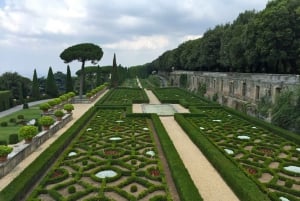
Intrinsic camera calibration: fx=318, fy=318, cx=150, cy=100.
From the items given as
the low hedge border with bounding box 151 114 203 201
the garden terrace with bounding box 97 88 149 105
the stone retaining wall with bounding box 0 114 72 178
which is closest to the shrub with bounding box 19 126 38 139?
the stone retaining wall with bounding box 0 114 72 178

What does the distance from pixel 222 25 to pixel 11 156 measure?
51.3 meters

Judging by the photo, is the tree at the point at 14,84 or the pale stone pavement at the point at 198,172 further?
the tree at the point at 14,84

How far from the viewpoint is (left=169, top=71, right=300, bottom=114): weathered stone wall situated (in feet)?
79.2

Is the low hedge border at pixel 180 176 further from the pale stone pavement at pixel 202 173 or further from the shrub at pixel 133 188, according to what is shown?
the shrub at pixel 133 188

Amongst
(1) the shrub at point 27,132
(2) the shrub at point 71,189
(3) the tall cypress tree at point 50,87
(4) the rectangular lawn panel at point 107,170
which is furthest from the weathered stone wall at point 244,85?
(3) the tall cypress tree at point 50,87

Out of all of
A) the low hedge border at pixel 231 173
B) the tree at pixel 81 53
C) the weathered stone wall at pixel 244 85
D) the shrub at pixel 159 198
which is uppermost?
the tree at pixel 81 53

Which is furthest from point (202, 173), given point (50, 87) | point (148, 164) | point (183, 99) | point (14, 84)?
point (50, 87)

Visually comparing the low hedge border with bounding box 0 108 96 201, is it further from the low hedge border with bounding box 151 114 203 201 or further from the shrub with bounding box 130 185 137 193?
the low hedge border with bounding box 151 114 203 201

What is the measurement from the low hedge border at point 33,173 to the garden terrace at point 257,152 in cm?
640

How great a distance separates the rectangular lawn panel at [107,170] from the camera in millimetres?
9570

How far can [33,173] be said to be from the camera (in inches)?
416

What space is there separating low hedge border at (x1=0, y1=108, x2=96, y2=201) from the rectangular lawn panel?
0.34 meters

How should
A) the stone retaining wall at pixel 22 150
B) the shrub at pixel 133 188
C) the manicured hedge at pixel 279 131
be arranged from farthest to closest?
the manicured hedge at pixel 279 131 → the stone retaining wall at pixel 22 150 → the shrub at pixel 133 188

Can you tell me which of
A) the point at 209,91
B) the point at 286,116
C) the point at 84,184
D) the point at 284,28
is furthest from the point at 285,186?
the point at 209,91
